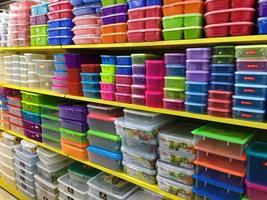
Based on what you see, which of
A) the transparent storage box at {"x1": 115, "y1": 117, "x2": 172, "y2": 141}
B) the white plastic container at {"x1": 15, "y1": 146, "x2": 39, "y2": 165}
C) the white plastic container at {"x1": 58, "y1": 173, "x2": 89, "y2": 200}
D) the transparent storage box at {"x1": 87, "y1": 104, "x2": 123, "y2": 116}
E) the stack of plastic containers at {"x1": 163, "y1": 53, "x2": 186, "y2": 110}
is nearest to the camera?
the stack of plastic containers at {"x1": 163, "y1": 53, "x2": 186, "y2": 110}

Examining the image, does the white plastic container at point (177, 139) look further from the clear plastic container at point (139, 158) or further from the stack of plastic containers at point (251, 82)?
the stack of plastic containers at point (251, 82)

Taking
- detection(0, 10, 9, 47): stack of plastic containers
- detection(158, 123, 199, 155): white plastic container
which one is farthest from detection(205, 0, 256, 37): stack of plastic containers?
detection(0, 10, 9, 47): stack of plastic containers

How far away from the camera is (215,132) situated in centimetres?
137

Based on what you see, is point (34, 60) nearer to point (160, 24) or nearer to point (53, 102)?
point (53, 102)

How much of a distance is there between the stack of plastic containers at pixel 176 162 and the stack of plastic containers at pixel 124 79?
0.33m

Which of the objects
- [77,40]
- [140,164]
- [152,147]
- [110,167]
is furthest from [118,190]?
[77,40]

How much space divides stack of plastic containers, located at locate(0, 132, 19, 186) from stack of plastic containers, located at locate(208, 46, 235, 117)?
92.0 inches

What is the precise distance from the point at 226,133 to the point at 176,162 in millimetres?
357

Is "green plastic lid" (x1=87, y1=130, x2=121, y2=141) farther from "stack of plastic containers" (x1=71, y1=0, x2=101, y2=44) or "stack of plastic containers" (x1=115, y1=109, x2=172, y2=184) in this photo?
"stack of plastic containers" (x1=71, y1=0, x2=101, y2=44)

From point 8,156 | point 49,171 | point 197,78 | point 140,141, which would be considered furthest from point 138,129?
point 8,156

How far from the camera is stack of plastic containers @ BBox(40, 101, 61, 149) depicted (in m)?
2.32

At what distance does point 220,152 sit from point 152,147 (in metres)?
0.46

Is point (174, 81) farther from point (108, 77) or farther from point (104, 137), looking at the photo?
point (104, 137)

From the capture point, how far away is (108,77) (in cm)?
180
